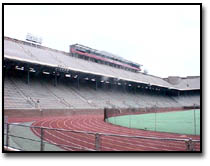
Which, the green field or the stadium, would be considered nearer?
the stadium

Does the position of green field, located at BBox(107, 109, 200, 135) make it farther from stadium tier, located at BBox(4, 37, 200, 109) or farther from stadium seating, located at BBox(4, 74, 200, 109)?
stadium tier, located at BBox(4, 37, 200, 109)

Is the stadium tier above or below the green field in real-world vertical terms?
above

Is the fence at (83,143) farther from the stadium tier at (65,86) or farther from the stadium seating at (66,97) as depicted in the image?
the stadium seating at (66,97)

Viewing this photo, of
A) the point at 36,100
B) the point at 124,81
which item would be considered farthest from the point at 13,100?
the point at 124,81

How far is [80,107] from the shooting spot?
20.3 m

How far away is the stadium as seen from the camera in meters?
5.87

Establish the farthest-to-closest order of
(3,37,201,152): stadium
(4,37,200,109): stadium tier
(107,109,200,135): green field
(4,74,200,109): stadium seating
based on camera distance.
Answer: (4,37,200,109): stadium tier
(4,74,200,109): stadium seating
(107,109,200,135): green field
(3,37,201,152): stadium

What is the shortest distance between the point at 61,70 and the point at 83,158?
56.1 feet

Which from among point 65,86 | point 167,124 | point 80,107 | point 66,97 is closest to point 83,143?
point 167,124

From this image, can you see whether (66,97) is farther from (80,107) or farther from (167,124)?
(167,124)

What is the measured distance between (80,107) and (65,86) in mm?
4501

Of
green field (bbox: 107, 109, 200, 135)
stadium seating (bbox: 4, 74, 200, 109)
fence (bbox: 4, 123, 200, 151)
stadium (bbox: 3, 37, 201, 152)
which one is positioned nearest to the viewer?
fence (bbox: 4, 123, 200, 151)

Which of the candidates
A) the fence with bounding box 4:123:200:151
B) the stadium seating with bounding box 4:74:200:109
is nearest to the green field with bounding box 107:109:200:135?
the stadium seating with bounding box 4:74:200:109

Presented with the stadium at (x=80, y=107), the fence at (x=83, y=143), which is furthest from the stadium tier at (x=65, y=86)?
the fence at (x=83, y=143)
